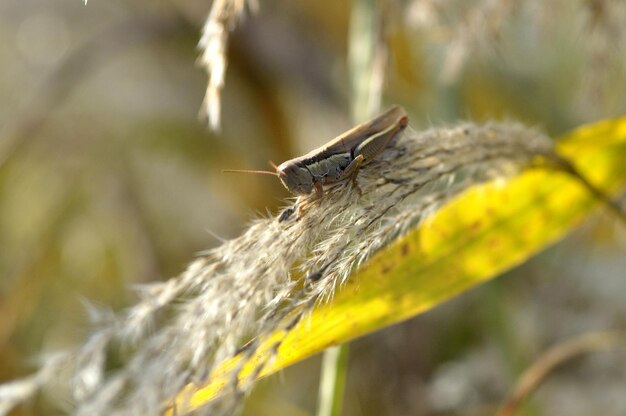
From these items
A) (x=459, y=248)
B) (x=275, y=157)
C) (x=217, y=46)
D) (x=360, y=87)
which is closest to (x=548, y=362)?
(x=459, y=248)

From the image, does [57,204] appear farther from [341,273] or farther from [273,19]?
[341,273]

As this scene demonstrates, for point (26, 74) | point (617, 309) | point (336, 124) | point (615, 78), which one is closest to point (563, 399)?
point (617, 309)

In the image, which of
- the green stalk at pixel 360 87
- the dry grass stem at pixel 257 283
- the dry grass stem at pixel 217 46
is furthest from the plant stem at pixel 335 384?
the dry grass stem at pixel 217 46

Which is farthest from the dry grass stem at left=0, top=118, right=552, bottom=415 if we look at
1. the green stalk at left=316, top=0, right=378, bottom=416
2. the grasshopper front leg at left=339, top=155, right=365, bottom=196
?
the green stalk at left=316, top=0, right=378, bottom=416

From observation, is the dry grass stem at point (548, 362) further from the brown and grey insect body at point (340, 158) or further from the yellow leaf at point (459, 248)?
the brown and grey insect body at point (340, 158)

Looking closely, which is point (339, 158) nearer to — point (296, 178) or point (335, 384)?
point (296, 178)

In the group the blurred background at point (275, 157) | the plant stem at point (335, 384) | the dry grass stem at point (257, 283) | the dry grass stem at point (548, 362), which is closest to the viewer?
the dry grass stem at point (257, 283)
